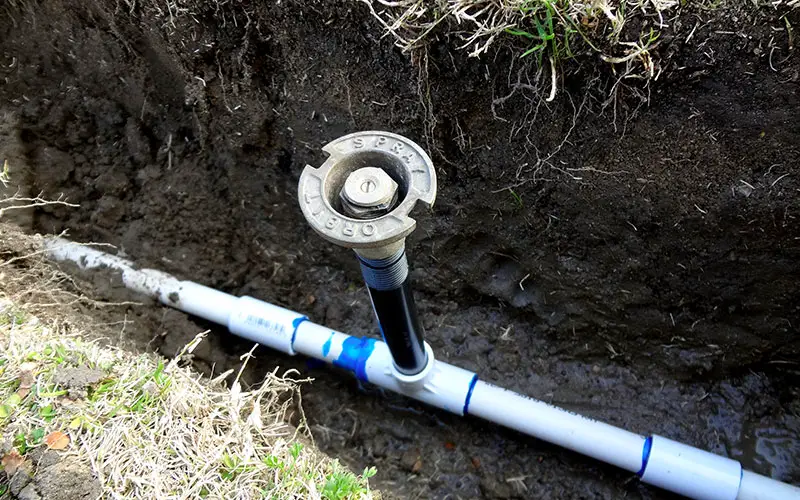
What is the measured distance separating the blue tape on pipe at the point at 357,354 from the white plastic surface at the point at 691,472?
922 mm

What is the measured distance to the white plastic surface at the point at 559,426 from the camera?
1.68 metres

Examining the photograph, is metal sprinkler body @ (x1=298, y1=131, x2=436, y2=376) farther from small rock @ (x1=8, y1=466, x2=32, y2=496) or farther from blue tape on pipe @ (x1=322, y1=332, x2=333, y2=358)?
small rock @ (x1=8, y1=466, x2=32, y2=496)

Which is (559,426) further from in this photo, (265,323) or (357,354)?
(265,323)

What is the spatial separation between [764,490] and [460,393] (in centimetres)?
89

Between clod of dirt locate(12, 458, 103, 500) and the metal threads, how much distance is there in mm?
724

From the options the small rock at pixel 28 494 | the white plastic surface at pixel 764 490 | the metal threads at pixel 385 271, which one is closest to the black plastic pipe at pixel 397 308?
the metal threads at pixel 385 271

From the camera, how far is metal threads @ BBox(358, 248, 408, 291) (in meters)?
1.24

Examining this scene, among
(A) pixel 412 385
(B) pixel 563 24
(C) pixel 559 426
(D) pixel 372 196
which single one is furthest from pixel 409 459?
(B) pixel 563 24

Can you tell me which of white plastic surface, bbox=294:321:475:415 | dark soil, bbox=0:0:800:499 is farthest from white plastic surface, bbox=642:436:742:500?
white plastic surface, bbox=294:321:475:415

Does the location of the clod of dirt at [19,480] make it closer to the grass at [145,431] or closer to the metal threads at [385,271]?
the grass at [145,431]

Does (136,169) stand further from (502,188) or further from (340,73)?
(502,188)

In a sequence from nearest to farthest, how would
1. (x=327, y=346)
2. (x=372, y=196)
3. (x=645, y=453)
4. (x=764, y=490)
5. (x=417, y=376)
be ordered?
(x=372, y=196) → (x=764, y=490) → (x=645, y=453) → (x=417, y=376) → (x=327, y=346)

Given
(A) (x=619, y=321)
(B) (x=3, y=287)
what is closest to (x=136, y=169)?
(B) (x=3, y=287)

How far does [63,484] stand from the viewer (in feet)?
3.73
